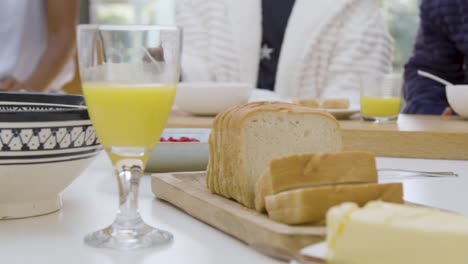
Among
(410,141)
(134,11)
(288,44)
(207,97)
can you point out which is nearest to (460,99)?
(410,141)

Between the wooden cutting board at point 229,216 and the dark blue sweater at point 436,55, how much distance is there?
1.84 metres

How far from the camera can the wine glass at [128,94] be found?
67 cm

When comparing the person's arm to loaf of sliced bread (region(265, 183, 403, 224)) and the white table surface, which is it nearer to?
the white table surface

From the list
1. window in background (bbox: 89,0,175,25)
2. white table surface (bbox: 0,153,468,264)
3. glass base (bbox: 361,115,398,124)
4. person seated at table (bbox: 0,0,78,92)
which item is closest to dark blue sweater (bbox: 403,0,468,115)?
glass base (bbox: 361,115,398,124)

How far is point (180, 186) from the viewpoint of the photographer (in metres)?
0.89

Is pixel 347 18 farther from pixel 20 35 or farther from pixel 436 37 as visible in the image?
→ pixel 20 35

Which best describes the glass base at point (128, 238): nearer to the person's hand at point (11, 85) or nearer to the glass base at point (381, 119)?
the glass base at point (381, 119)

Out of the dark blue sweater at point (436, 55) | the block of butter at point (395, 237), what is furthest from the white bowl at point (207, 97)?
the block of butter at point (395, 237)

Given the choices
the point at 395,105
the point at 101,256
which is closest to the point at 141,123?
the point at 101,256

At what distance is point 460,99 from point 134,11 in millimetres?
4197

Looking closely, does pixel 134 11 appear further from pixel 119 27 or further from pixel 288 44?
pixel 119 27

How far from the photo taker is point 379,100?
187cm

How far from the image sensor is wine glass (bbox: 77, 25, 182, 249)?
0.67m

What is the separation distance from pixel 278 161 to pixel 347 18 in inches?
94.6
